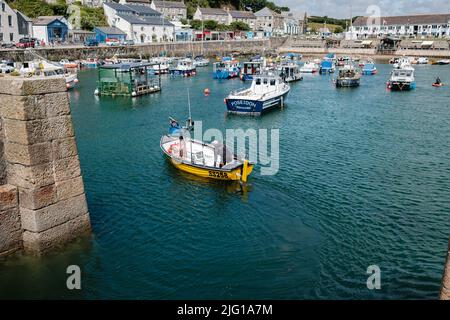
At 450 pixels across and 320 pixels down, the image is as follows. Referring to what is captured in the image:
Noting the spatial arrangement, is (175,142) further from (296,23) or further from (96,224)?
(296,23)

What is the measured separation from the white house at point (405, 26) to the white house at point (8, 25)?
4141 inches

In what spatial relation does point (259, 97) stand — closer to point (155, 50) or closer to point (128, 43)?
point (128, 43)

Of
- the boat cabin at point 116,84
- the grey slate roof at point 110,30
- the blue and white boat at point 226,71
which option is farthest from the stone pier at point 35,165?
the grey slate roof at point 110,30

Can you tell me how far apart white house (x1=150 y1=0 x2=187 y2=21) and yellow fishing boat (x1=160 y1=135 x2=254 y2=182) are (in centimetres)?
11773

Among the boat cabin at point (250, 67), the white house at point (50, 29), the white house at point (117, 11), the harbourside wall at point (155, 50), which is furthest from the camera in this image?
the white house at point (117, 11)

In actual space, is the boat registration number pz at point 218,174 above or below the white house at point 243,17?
below

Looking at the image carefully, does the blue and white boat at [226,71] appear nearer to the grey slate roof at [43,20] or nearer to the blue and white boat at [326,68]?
the blue and white boat at [326,68]

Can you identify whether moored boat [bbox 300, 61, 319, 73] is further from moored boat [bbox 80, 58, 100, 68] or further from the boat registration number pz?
the boat registration number pz

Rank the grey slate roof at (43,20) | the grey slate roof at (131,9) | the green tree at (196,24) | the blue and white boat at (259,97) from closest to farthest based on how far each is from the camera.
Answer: the blue and white boat at (259,97), the grey slate roof at (43,20), the grey slate roof at (131,9), the green tree at (196,24)

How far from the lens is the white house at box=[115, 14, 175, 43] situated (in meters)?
107

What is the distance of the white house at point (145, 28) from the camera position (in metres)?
107

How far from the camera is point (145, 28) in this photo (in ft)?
363

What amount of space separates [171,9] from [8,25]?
6460 cm
